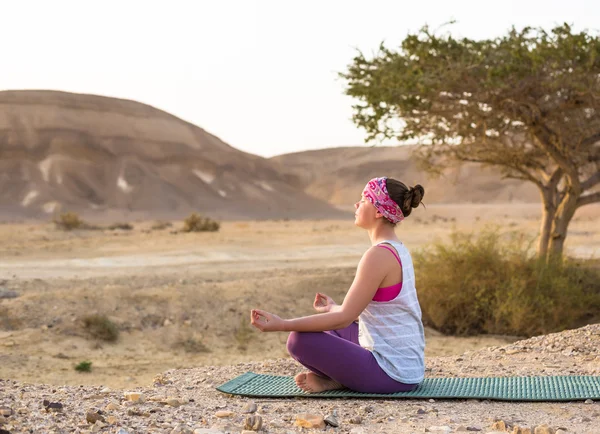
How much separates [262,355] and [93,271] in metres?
7.55

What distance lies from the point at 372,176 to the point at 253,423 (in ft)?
303

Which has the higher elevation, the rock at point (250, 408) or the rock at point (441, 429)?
the rock at point (441, 429)

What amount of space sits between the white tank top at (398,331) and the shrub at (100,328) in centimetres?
630

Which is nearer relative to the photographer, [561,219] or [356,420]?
[356,420]

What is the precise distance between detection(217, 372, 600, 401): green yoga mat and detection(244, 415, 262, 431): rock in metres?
0.99

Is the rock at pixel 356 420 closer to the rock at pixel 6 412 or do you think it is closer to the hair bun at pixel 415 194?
the hair bun at pixel 415 194

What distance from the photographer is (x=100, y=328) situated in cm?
1075

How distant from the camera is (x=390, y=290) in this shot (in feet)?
16.1

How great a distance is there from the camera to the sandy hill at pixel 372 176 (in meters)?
89.5

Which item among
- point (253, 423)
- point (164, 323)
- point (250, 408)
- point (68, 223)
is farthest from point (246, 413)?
point (68, 223)

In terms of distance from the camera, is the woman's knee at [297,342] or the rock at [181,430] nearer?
the rock at [181,430]

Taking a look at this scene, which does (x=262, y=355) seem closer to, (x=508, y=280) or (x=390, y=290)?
(x=508, y=280)

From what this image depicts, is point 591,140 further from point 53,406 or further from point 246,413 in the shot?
point 53,406

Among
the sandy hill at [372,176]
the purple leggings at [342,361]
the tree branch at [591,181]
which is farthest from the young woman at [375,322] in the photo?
the sandy hill at [372,176]
